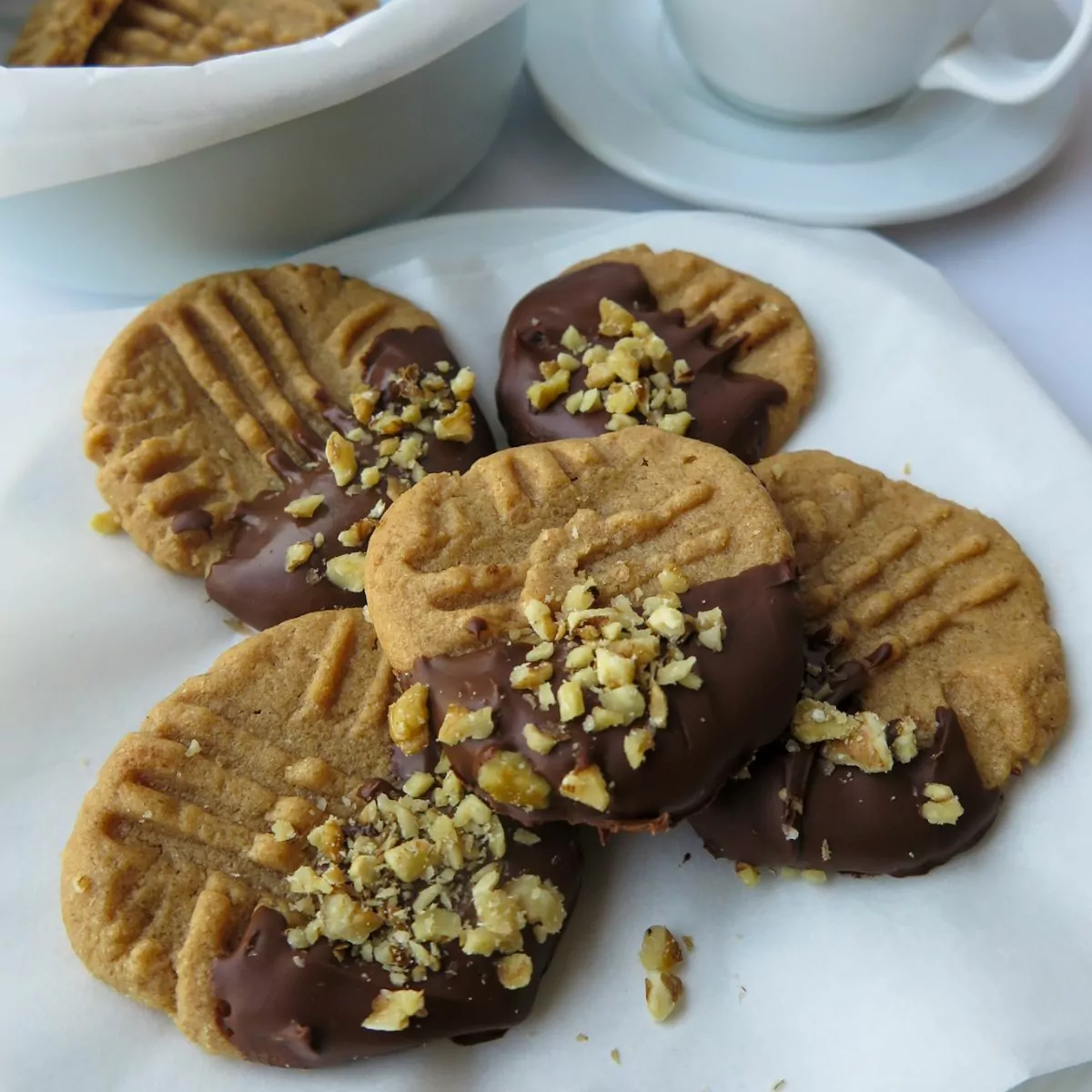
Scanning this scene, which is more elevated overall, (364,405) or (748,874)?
(364,405)

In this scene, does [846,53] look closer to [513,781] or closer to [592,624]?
[592,624]

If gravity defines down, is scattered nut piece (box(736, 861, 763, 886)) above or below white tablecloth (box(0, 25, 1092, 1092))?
below

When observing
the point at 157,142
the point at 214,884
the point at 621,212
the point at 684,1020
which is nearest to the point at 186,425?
the point at 157,142

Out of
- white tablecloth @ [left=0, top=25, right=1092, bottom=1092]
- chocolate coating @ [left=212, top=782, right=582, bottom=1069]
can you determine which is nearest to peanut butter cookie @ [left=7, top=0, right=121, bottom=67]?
white tablecloth @ [left=0, top=25, right=1092, bottom=1092]

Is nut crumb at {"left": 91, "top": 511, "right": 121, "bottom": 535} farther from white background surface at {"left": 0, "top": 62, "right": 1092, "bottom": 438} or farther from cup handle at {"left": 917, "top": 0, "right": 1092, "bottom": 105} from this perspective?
cup handle at {"left": 917, "top": 0, "right": 1092, "bottom": 105}

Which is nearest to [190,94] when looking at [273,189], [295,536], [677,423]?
[273,189]

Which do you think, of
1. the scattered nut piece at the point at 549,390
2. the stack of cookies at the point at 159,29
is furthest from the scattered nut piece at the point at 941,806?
the stack of cookies at the point at 159,29

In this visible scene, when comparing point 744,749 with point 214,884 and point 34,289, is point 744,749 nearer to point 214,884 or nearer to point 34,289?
point 214,884

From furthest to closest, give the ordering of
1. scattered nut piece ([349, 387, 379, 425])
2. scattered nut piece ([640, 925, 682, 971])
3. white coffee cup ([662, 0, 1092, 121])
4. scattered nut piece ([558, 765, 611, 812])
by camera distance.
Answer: white coffee cup ([662, 0, 1092, 121]), scattered nut piece ([349, 387, 379, 425]), scattered nut piece ([640, 925, 682, 971]), scattered nut piece ([558, 765, 611, 812])
